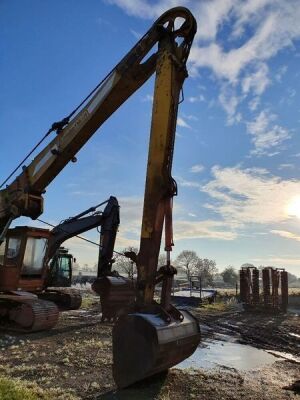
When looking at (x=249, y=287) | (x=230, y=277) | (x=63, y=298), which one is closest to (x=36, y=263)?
(x=63, y=298)

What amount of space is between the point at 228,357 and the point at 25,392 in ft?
19.1

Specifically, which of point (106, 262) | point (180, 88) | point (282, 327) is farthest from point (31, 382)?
point (282, 327)

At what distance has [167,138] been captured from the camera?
773 centimetres

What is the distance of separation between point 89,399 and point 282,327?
1307cm

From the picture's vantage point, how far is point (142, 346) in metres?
6.32

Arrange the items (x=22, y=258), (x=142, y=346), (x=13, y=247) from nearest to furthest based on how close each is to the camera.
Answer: (x=142, y=346)
(x=22, y=258)
(x=13, y=247)

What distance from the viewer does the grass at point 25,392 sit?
588 centimetres

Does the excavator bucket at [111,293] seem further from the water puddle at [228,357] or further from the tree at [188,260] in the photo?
the tree at [188,260]

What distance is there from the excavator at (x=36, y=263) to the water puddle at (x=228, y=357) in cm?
478

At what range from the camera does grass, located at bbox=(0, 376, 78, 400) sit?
19.3 feet

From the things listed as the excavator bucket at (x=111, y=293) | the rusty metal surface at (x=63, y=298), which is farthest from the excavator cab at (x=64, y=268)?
the excavator bucket at (x=111, y=293)

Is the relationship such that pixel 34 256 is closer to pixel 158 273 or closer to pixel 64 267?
pixel 158 273

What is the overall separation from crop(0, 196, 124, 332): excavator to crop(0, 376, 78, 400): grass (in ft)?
18.6

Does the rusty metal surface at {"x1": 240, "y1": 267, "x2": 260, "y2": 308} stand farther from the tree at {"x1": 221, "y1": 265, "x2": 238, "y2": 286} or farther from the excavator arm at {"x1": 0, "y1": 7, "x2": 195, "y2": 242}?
the tree at {"x1": 221, "y1": 265, "x2": 238, "y2": 286}
